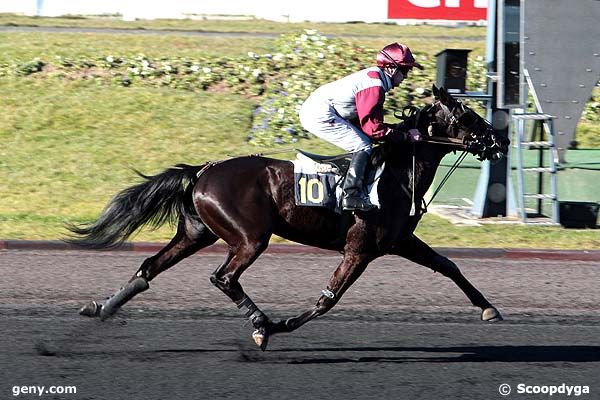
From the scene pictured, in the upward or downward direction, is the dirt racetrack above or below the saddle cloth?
below

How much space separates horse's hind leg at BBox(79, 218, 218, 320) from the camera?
802cm

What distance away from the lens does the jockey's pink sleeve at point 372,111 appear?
7.78 metres

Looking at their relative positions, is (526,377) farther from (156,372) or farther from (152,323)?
(152,323)

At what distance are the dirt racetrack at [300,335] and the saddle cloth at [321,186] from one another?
3.65 ft

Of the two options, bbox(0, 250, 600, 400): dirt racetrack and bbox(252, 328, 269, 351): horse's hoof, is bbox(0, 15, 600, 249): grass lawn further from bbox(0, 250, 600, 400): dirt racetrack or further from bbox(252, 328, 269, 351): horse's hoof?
bbox(252, 328, 269, 351): horse's hoof

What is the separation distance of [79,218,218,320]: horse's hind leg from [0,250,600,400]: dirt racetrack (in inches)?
9.4

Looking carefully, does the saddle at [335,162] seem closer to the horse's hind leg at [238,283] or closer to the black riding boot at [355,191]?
the black riding boot at [355,191]

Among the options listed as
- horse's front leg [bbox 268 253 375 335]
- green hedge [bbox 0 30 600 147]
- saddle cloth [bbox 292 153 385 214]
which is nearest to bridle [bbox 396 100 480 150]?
saddle cloth [bbox 292 153 385 214]

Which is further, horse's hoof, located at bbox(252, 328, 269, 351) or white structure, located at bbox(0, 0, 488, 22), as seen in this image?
white structure, located at bbox(0, 0, 488, 22)

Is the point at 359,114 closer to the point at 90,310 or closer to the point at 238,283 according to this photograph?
the point at 238,283

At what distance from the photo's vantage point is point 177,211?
810cm

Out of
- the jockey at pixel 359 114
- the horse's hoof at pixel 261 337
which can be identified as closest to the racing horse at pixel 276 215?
the horse's hoof at pixel 261 337

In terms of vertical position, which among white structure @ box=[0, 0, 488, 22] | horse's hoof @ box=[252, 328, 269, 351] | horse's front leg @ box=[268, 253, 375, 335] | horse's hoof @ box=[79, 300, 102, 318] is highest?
white structure @ box=[0, 0, 488, 22]

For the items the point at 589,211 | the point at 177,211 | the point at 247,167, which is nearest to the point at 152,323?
the point at 177,211
